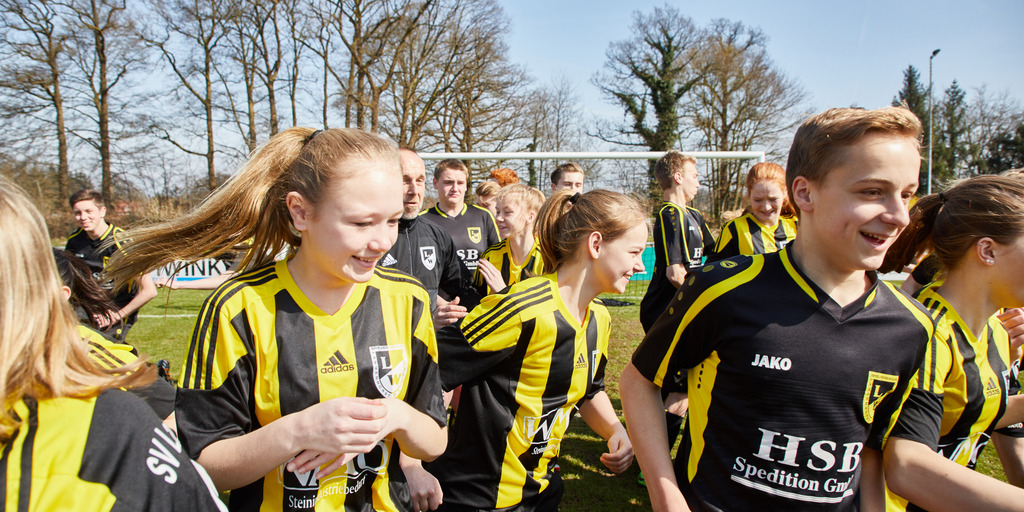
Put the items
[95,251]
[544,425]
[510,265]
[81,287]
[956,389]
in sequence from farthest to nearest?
[95,251] → [510,265] → [81,287] → [544,425] → [956,389]

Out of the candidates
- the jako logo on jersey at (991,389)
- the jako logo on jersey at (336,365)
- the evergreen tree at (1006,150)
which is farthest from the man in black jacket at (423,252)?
the evergreen tree at (1006,150)

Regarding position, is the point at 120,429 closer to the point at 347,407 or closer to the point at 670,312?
the point at 347,407

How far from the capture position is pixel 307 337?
1586 mm

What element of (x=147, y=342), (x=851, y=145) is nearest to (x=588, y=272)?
(x=851, y=145)

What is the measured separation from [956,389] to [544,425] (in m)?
1.44

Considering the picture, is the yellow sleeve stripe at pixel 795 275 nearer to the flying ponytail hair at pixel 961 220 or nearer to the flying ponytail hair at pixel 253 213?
the flying ponytail hair at pixel 961 220

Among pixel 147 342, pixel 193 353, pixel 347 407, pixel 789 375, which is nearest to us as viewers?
pixel 347 407

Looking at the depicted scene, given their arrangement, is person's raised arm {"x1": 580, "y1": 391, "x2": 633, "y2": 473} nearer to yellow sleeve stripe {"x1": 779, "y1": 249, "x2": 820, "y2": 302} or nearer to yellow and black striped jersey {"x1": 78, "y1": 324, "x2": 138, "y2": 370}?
yellow sleeve stripe {"x1": 779, "y1": 249, "x2": 820, "y2": 302}

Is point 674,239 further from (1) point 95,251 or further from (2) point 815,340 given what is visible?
(1) point 95,251

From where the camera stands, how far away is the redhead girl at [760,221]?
4773mm

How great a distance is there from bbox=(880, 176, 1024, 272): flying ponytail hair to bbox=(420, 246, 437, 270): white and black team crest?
2855 millimetres

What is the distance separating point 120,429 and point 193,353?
0.54 metres

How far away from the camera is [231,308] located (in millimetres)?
1518

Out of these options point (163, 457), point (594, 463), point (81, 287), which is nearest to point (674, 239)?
point (594, 463)
